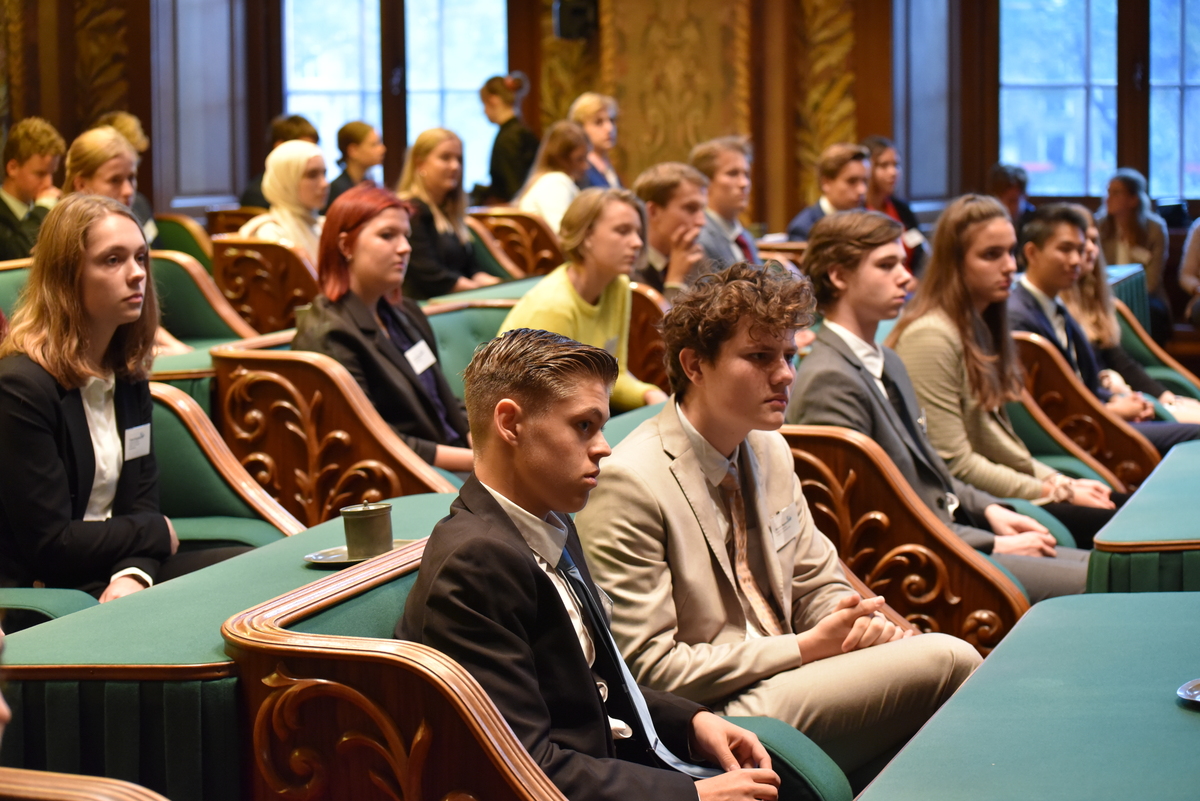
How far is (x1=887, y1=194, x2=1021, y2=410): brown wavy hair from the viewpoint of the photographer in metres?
3.57

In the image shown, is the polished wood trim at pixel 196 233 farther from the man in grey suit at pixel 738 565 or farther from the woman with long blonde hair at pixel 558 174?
the man in grey suit at pixel 738 565

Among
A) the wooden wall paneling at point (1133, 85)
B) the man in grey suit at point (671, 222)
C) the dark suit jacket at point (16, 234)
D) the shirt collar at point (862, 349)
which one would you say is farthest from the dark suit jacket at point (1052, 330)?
the wooden wall paneling at point (1133, 85)

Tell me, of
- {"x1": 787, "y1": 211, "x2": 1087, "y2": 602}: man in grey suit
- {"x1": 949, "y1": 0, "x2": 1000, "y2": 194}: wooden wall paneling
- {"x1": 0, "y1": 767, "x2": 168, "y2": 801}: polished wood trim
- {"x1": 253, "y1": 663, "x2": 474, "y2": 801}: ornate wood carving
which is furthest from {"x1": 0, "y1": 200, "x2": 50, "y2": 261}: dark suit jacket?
{"x1": 949, "y1": 0, "x2": 1000, "y2": 194}: wooden wall paneling

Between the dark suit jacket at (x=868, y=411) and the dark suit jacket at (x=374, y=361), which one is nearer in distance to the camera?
the dark suit jacket at (x=868, y=411)

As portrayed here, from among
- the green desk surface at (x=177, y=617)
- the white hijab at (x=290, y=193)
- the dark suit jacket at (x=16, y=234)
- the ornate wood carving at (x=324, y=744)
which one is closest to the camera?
the ornate wood carving at (x=324, y=744)

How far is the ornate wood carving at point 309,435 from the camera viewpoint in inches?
120

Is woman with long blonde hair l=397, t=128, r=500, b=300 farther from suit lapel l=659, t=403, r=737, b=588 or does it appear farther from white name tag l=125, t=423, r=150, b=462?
suit lapel l=659, t=403, r=737, b=588

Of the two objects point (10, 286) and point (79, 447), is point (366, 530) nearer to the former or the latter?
point (79, 447)

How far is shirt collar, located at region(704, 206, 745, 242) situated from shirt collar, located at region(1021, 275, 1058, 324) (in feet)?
4.39

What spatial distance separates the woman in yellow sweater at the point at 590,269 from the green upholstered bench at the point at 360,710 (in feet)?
7.10

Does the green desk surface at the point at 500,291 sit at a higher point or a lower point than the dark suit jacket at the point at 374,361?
higher

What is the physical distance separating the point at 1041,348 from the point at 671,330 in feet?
7.86

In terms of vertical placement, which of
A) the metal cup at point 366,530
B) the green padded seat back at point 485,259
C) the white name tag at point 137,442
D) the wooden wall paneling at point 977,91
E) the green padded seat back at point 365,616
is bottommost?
the green padded seat back at point 365,616

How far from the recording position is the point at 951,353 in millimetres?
3543
